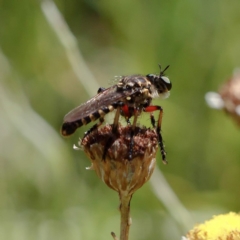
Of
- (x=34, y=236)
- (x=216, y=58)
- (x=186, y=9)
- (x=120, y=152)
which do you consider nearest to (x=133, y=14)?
(x=186, y=9)

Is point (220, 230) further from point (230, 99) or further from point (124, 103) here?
point (230, 99)

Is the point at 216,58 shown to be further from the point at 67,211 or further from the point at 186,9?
the point at 67,211

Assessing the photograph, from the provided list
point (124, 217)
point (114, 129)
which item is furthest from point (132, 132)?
point (124, 217)

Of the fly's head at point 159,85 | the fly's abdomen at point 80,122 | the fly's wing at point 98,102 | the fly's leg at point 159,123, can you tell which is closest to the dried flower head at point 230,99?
the fly's head at point 159,85

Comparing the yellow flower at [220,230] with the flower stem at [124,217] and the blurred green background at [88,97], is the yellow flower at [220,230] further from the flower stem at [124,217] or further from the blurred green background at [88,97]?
the blurred green background at [88,97]

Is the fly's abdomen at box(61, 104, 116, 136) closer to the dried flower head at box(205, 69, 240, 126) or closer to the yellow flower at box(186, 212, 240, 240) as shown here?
the yellow flower at box(186, 212, 240, 240)
